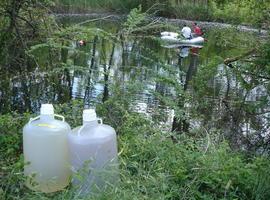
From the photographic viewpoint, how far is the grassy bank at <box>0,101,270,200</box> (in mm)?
2172

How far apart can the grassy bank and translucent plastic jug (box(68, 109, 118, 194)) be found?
0.06 meters

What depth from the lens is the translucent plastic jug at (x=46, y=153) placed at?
2.17m

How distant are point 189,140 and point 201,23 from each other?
79.3 feet

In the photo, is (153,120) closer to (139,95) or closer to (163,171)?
(139,95)

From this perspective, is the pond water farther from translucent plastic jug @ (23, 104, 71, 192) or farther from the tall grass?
the tall grass

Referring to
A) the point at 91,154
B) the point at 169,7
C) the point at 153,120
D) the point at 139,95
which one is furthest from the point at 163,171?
the point at 169,7

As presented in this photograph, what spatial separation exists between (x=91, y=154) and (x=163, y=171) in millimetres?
449

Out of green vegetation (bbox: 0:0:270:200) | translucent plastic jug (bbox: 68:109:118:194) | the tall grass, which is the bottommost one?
the tall grass

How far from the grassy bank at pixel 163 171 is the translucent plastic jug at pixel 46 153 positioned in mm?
55

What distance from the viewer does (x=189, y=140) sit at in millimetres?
2895

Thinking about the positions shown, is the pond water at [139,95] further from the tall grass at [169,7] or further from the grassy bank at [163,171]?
the tall grass at [169,7]

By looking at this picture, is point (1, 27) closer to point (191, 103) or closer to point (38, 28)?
point (38, 28)

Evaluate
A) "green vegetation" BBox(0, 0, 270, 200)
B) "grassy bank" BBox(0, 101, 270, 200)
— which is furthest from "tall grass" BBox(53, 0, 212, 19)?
"grassy bank" BBox(0, 101, 270, 200)

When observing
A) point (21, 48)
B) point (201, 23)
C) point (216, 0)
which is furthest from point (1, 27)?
point (201, 23)
